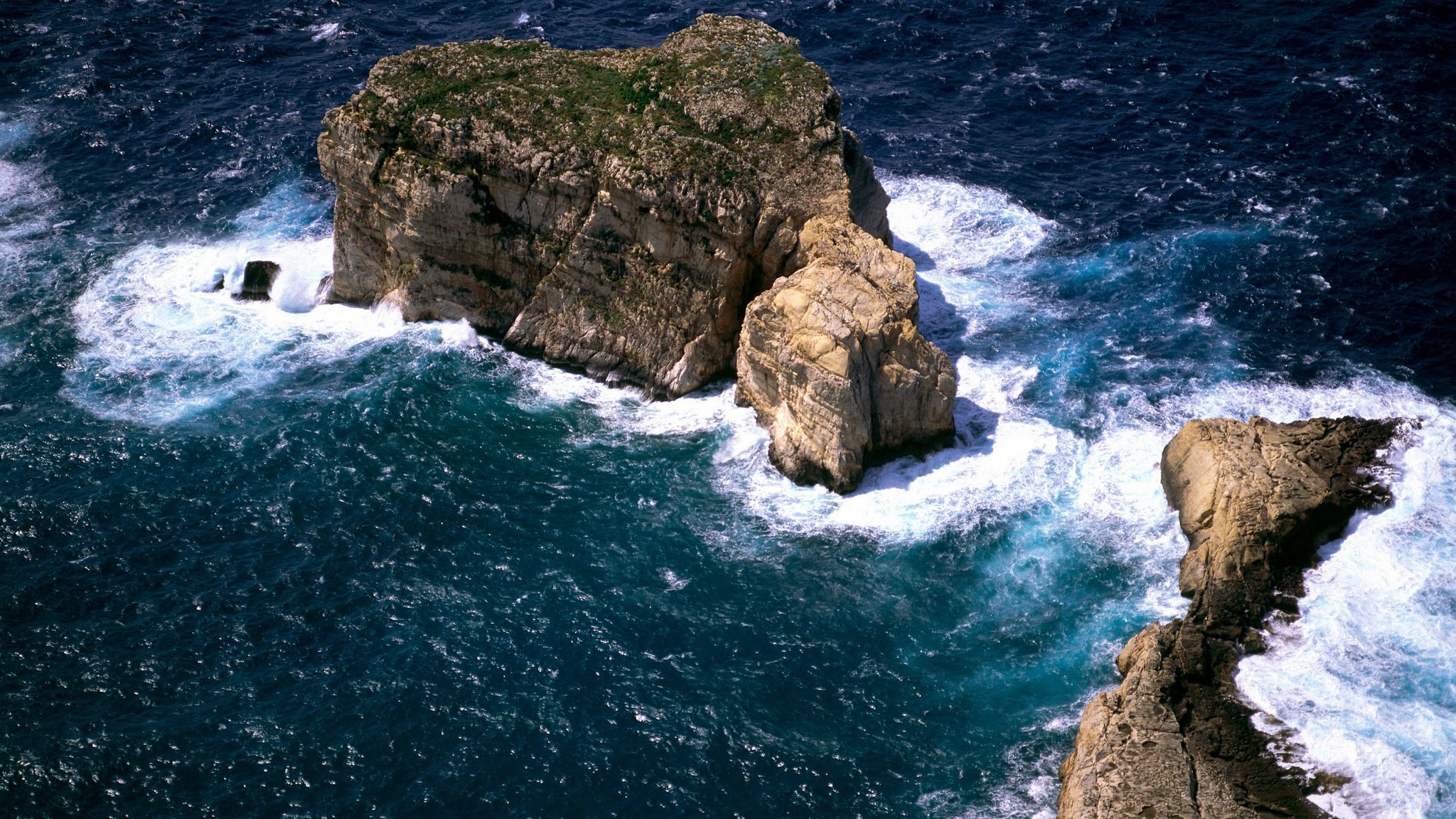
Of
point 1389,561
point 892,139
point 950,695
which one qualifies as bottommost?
point 950,695

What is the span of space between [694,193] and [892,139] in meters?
26.7

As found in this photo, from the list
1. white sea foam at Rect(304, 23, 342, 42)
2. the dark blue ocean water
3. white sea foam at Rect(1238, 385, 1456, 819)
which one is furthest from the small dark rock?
white sea foam at Rect(1238, 385, 1456, 819)

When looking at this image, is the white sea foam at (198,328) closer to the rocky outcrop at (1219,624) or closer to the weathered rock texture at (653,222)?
the weathered rock texture at (653,222)

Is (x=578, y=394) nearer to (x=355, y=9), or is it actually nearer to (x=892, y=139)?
(x=892, y=139)

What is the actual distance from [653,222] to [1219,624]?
3265 centimetres

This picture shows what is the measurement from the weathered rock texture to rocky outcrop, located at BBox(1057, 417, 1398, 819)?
42.4 feet

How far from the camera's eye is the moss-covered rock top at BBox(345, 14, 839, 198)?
6381 cm

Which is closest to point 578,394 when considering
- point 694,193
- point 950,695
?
point 694,193

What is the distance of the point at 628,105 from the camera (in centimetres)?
6694

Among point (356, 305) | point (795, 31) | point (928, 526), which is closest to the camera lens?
point (928, 526)

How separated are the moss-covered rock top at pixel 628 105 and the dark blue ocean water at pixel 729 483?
10.9 m

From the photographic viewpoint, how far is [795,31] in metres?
94.6

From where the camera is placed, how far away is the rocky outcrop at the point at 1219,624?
42188 mm

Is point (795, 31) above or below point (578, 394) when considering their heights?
above
